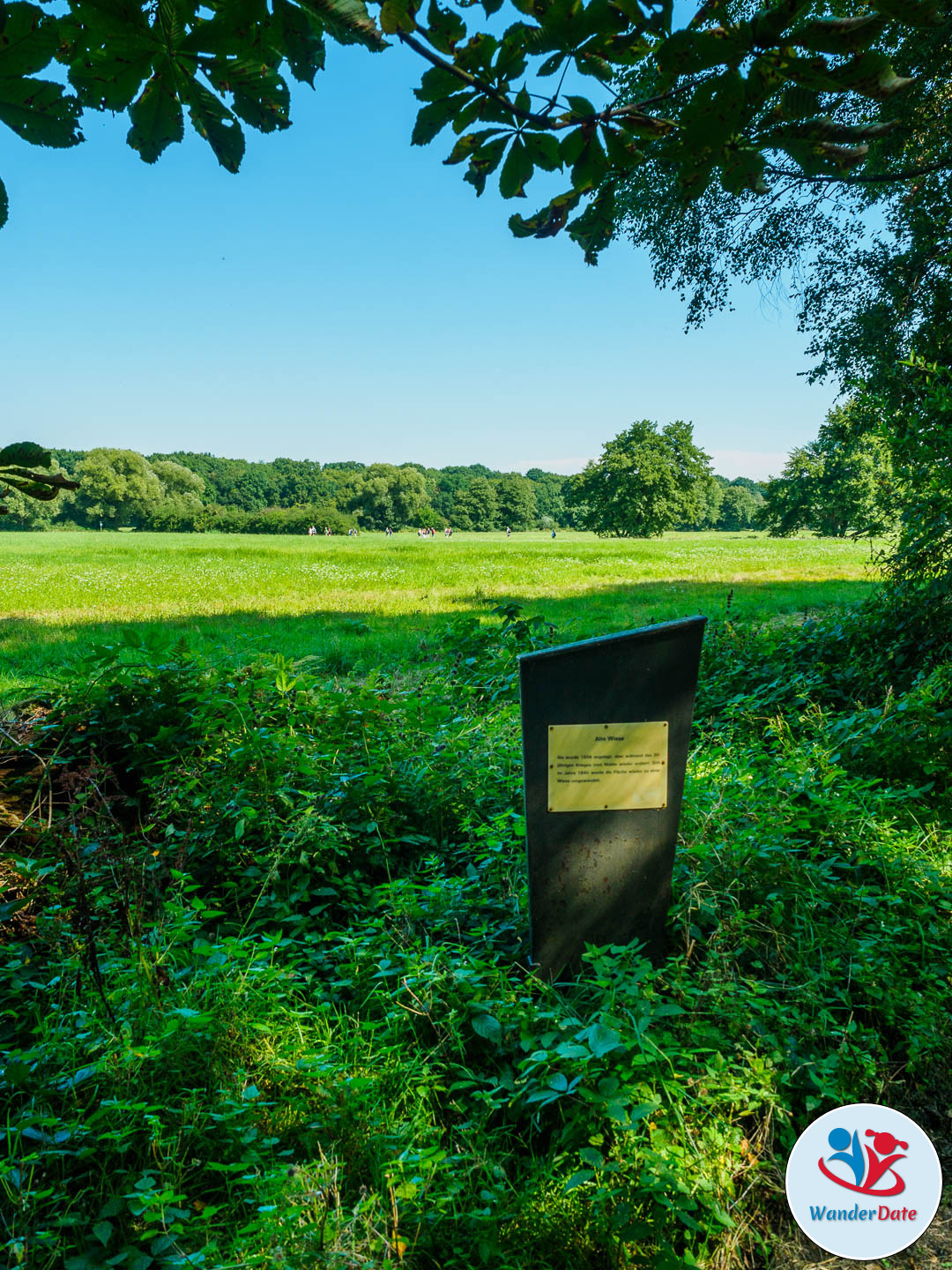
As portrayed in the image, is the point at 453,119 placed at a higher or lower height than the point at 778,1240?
higher

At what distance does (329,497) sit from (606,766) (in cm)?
11673

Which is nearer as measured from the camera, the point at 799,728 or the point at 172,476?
the point at 799,728

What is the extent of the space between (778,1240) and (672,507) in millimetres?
77180

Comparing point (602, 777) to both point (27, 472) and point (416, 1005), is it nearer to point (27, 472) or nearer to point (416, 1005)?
point (416, 1005)

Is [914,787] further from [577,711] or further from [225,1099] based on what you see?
[225,1099]

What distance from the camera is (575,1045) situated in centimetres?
235

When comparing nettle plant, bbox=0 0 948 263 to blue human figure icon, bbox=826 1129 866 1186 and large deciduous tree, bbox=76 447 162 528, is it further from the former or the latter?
large deciduous tree, bbox=76 447 162 528

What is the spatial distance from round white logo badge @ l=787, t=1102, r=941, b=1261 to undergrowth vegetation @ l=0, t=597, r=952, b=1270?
79 mm

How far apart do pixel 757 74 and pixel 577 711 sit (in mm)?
2046

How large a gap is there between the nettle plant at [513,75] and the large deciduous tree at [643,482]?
7416 centimetres

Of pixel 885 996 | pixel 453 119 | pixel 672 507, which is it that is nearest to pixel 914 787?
pixel 885 996

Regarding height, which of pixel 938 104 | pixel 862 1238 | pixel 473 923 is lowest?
pixel 862 1238

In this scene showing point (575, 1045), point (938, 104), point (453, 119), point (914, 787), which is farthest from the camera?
point (938, 104)

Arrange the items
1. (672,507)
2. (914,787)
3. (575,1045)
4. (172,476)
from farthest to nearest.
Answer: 1. (172,476)
2. (672,507)
3. (914,787)
4. (575,1045)
